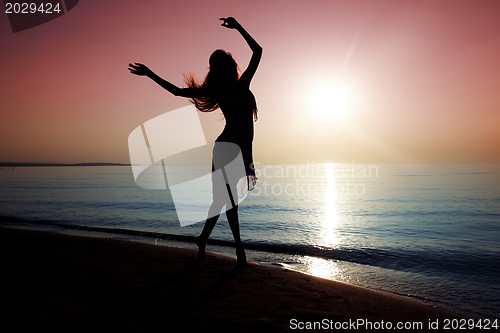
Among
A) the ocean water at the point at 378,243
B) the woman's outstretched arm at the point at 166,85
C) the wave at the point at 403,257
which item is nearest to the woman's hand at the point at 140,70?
the woman's outstretched arm at the point at 166,85

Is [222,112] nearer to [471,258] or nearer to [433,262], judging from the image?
[433,262]

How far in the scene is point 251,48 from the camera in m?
2.95

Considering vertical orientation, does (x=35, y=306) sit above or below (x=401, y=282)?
above

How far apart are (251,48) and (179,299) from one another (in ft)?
8.34

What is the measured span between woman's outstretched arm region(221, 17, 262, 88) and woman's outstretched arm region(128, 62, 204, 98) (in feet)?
1.70

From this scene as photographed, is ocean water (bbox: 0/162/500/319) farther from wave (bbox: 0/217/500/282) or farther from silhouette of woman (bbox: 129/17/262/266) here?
silhouette of woman (bbox: 129/17/262/266)

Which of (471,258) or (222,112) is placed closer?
(222,112)

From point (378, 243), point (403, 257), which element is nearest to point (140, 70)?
point (403, 257)

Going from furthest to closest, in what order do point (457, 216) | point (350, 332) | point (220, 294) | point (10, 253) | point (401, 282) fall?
point (457, 216)
point (401, 282)
point (10, 253)
point (220, 294)
point (350, 332)

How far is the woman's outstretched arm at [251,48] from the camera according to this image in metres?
2.76

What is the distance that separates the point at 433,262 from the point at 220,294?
5.39 m

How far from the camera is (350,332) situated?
2182mm

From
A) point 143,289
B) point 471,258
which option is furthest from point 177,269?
point 471,258

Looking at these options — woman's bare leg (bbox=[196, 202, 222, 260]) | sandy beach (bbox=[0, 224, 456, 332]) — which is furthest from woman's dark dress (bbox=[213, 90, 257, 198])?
sandy beach (bbox=[0, 224, 456, 332])
